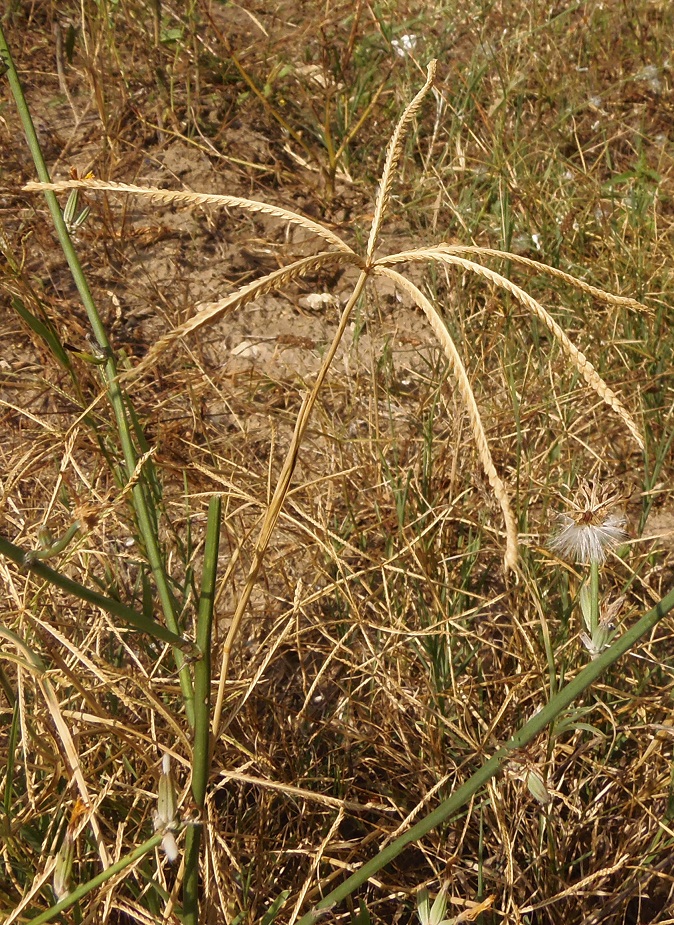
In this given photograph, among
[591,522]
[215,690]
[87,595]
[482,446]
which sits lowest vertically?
[215,690]

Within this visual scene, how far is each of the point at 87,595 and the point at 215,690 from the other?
64 cm

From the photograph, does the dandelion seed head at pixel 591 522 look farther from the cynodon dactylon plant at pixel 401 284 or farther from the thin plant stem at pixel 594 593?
the cynodon dactylon plant at pixel 401 284

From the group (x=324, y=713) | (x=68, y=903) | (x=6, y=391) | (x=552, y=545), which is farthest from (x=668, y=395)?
(x=68, y=903)

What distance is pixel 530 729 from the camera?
0.77 metres

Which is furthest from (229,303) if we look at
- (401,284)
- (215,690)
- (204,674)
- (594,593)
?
(215,690)

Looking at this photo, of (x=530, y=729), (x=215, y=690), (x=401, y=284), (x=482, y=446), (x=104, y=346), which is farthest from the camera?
(x=215, y=690)

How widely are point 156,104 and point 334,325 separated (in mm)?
837

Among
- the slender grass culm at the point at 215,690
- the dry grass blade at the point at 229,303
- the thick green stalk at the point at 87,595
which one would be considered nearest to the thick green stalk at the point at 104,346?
the slender grass culm at the point at 215,690

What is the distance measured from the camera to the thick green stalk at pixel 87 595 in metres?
0.63

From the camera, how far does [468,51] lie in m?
2.87

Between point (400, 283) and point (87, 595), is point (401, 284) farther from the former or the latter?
point (87, 595)

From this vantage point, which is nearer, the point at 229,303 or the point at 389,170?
the point at 229,303

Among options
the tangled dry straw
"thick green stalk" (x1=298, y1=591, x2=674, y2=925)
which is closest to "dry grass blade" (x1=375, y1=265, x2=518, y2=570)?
the tangled dry straw

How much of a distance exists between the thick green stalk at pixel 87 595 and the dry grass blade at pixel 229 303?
153 mm
